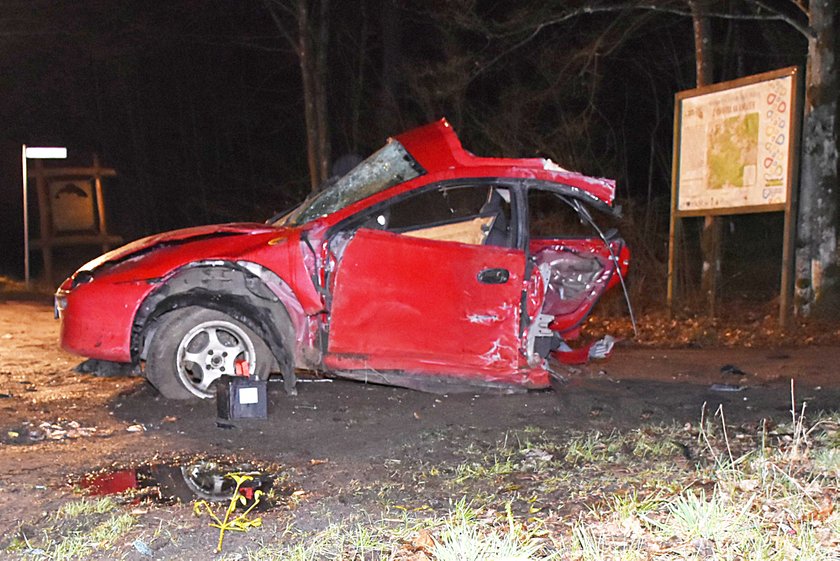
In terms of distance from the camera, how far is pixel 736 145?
1054cm

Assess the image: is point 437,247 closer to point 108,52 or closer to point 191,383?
point 191,383

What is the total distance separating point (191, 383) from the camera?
6496 millimetres

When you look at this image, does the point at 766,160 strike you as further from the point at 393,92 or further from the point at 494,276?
the point at 393,92

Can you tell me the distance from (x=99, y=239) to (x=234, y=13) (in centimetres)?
674

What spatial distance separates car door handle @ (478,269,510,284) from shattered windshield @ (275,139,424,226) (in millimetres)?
905

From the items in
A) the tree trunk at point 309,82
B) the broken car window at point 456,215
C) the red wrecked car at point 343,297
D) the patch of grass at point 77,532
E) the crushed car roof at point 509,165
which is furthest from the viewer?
the tree trunk at point 309,82

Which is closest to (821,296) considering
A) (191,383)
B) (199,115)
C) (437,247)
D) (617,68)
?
(437,247)

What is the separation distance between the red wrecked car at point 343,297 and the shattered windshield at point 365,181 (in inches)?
0.9

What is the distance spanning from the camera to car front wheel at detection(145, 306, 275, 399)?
20.9 ft

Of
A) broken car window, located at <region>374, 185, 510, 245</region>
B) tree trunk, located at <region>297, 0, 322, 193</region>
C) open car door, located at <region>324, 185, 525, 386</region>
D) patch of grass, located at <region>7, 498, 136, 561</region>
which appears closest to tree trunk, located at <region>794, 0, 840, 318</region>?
broken car window, located at <region>374, 185, 510, 245</region>

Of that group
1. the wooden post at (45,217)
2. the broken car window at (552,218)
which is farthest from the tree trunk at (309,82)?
the wooden post at (45,217)

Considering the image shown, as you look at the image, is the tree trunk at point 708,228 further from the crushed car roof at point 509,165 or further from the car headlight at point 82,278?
the car headlight at point 82,278

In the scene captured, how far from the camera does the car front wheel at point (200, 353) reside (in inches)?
251

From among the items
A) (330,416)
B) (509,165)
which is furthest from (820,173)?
(330,416)
